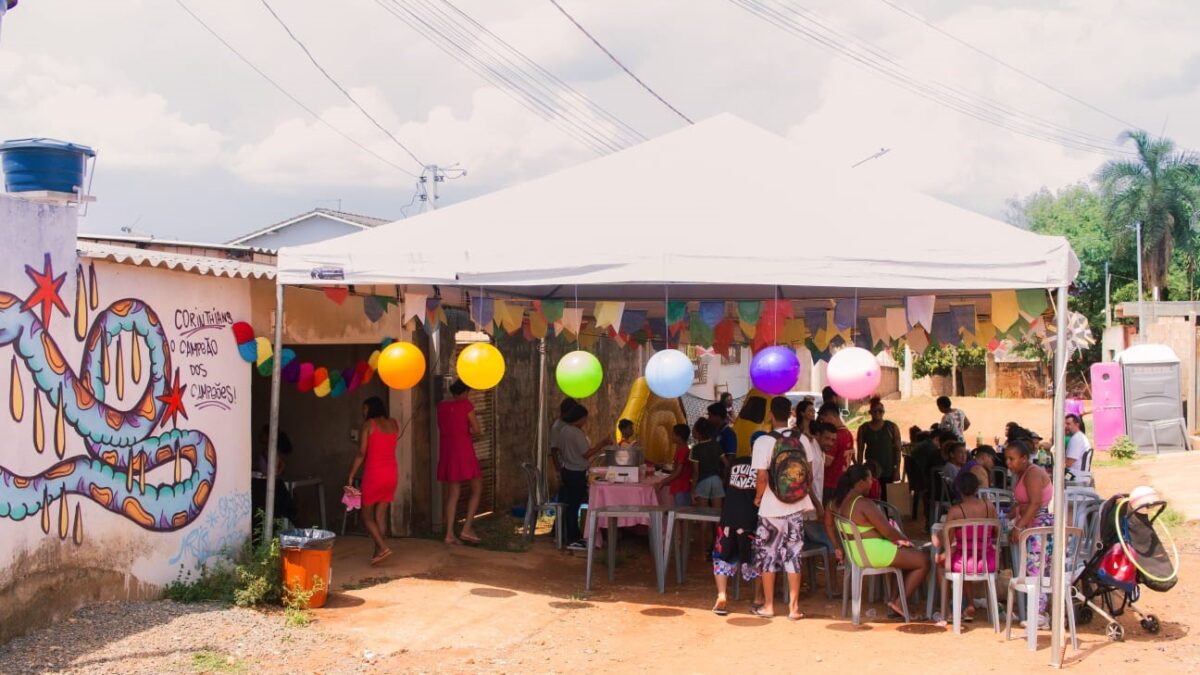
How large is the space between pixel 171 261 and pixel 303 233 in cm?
2363

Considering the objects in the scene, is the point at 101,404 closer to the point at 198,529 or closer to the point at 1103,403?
the point at 198,529

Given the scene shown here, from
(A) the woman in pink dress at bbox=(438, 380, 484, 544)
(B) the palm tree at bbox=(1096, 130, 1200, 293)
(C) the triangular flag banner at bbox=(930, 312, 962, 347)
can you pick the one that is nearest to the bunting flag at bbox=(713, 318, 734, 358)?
(C) the triangular flag banner at bbox=(930, 312, 962, 347)

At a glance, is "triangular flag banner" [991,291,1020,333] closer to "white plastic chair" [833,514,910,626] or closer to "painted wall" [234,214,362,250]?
"white plastic chair" [833,514,910,626]

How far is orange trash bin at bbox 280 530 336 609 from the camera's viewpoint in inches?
297

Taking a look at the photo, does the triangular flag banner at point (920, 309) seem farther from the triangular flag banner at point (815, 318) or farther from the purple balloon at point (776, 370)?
the triangular flag banner at point (815, 318)

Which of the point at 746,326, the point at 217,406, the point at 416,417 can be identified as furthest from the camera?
the point at 416,417

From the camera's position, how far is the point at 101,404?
6.77 metres

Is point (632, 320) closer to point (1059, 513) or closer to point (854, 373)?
point (854, 373)

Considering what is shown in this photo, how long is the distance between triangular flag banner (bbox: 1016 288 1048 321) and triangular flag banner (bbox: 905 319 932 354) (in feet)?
6.57

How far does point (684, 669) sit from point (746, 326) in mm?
3194

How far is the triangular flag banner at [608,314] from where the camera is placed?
8133mm

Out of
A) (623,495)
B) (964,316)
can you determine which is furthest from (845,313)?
(623,495)

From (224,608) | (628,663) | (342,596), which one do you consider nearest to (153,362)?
(224,608)

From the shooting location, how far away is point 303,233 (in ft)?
98.3
